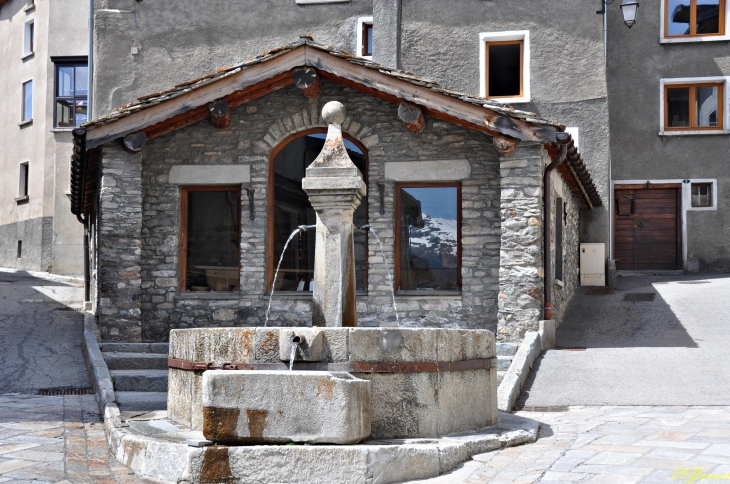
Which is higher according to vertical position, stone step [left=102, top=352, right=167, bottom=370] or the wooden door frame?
the wooden door frame

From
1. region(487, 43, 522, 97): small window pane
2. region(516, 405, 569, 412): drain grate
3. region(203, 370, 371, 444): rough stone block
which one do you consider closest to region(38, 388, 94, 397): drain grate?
region(203, 370, 371, 444): rough stone block

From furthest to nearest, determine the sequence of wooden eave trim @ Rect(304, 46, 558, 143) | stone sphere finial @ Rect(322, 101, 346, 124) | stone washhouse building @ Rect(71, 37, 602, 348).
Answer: stone washhouse building @ Rect(71, 37, 602, 348), wooden eave trim @ Rect(304, 46, 558, 143), stone sphere finial @ Rect(322, 101, 346, 124)

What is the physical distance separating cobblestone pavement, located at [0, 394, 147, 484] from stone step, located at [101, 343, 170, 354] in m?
2.06

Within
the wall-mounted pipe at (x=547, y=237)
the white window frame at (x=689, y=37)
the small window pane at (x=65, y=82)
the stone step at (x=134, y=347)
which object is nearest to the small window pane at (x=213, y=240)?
the stone step at (x=134, y=347)

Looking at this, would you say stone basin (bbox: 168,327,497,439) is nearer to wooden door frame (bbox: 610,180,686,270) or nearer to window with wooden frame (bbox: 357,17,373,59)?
window with wooden frame (bbox: 357,17,373,59)

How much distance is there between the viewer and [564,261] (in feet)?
45.7

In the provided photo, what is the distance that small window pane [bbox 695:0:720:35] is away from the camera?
753 inches

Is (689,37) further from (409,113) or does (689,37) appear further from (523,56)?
(409,113)

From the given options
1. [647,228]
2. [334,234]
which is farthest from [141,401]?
[647,228]

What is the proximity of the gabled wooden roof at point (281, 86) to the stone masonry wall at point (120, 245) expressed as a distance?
0.45 metres

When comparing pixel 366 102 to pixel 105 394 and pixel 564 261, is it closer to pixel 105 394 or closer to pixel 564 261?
pixel 564 261

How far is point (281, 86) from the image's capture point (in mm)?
11977

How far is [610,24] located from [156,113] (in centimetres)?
1158

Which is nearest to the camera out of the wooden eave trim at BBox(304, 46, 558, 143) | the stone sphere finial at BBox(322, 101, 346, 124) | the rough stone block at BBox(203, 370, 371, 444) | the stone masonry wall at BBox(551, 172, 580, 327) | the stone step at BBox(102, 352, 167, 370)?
the rough stone block at BBox(203, 370, 371, 444)
